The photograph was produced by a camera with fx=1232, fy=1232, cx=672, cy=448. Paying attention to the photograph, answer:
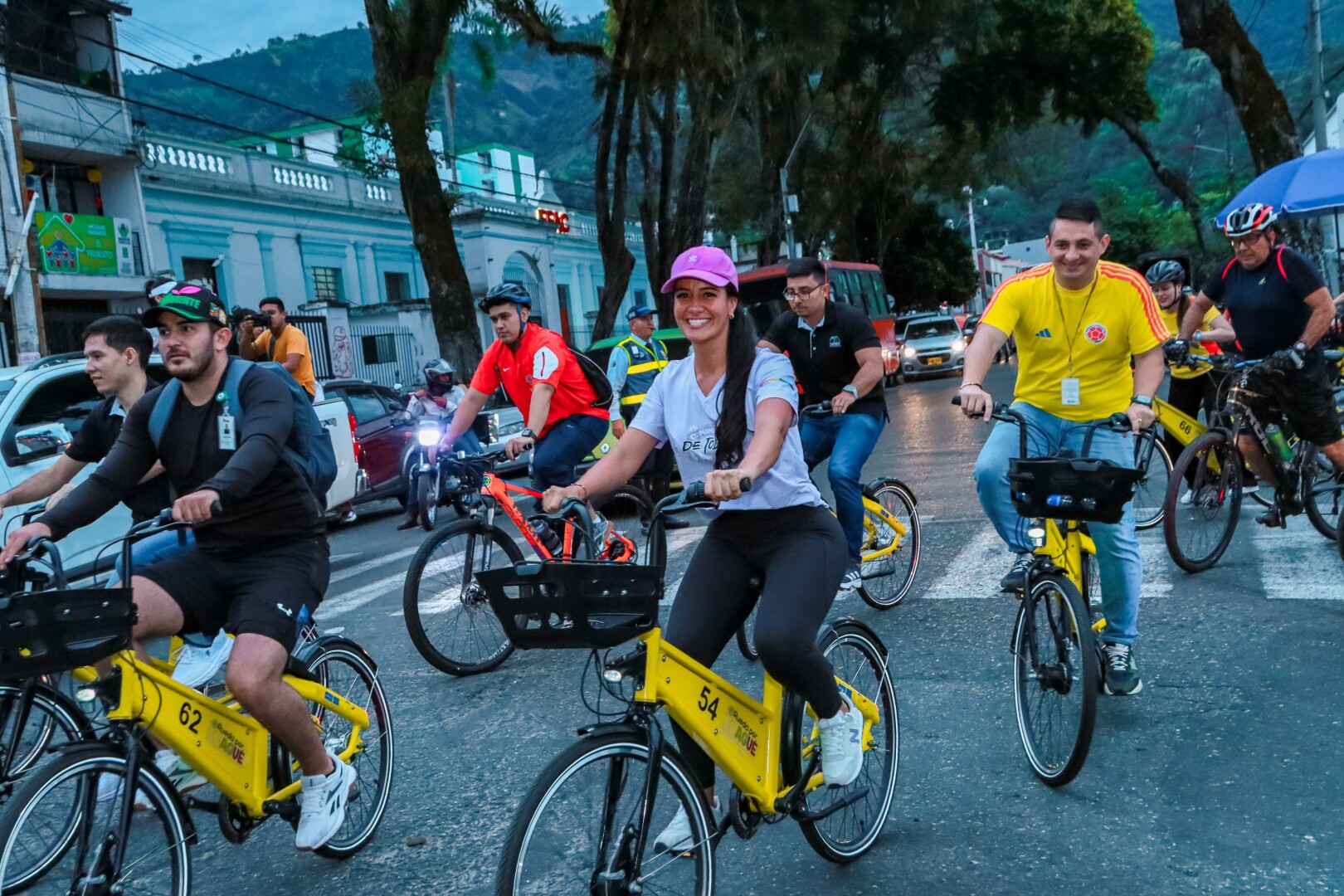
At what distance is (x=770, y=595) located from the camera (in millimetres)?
3453

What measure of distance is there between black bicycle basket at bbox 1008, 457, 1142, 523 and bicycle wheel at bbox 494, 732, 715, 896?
1.79m

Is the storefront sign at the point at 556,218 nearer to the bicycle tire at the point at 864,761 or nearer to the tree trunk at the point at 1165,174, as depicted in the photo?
the tree trunk at the point at 1165,174

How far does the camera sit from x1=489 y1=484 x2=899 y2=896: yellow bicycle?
2.76m

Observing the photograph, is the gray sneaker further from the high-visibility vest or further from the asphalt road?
the high-visibility vest

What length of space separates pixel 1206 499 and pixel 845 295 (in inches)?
866

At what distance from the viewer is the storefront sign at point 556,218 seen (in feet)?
126

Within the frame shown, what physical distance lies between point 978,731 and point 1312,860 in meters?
1.44

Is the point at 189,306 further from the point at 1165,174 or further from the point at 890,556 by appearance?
the point at 1165,174

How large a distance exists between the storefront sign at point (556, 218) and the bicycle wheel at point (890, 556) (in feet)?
105

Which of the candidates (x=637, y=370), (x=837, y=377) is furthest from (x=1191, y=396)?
(x=637, y=370)

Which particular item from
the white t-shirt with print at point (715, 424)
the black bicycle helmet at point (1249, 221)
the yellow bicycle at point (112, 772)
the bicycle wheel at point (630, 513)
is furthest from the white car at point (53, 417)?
the black bicycle helmet at point (1249, 221)

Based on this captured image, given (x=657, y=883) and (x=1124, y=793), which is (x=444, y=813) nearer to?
(x=657, y=883)

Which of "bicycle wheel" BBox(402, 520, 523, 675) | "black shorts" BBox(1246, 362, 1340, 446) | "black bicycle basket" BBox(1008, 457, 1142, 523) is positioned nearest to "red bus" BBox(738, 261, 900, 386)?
"black shorts" BBox(1246, 362, 1340, 446)

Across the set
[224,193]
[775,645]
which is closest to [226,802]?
[775,645]
